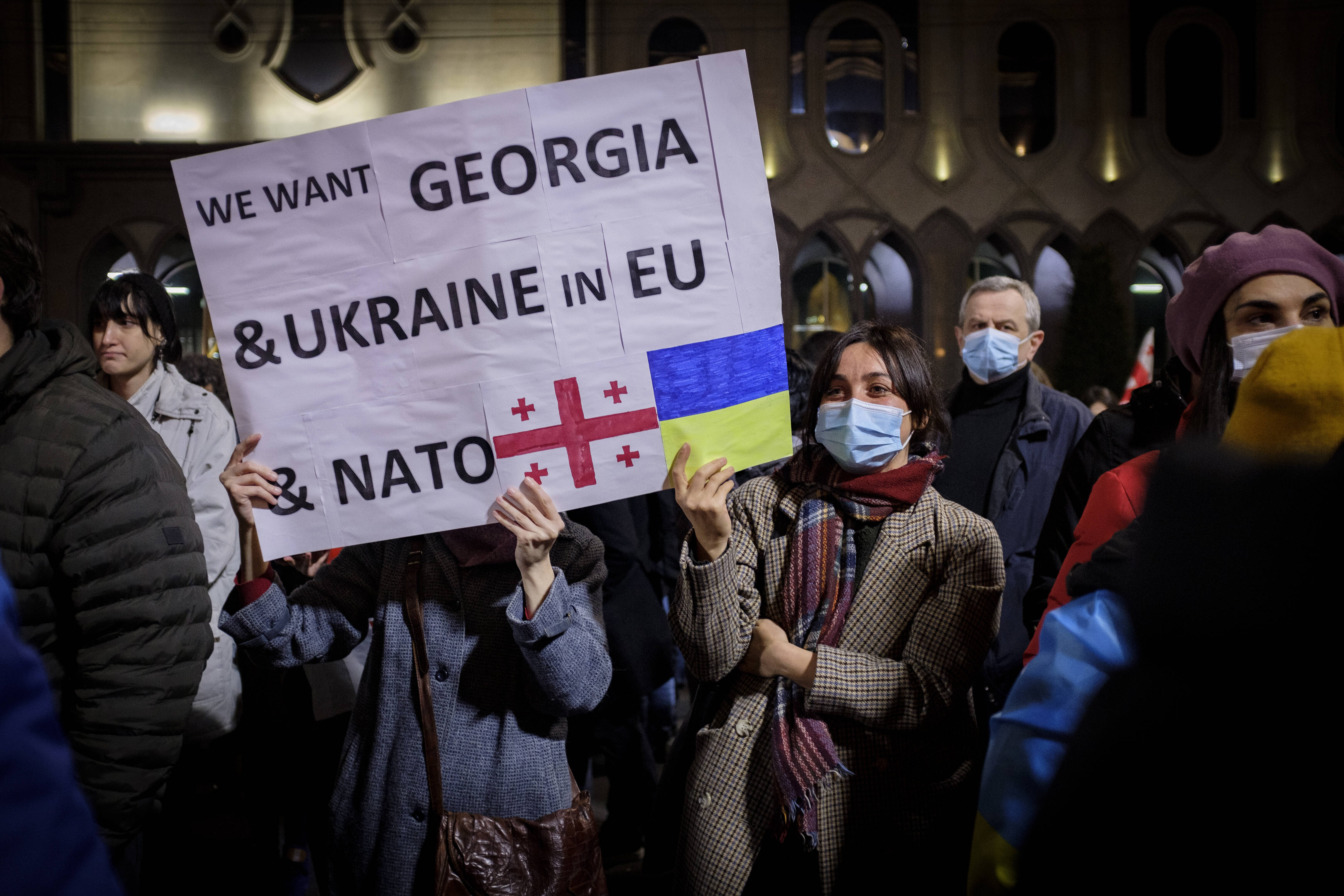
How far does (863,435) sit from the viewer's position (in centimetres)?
245

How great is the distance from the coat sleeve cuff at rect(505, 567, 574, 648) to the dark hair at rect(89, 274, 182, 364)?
91.0 inches

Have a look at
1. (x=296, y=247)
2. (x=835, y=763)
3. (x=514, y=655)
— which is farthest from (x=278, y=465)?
(x=835, y=763)

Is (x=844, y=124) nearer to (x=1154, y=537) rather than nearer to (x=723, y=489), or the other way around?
(x=723, y=489)

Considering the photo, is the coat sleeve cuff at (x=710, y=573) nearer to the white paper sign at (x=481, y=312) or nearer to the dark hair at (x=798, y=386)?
the white paper sign at (x=481, y=312)

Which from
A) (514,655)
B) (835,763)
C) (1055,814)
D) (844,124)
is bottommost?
(835,763)

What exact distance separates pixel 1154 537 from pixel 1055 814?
28 centimetres

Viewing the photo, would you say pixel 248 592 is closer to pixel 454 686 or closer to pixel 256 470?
pixel 256 470

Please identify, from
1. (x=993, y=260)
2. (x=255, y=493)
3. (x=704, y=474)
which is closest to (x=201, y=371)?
(x=255, y=493)

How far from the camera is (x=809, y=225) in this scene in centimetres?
1498

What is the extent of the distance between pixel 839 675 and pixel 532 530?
0.75 meters

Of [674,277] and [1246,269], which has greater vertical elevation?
[674,277]

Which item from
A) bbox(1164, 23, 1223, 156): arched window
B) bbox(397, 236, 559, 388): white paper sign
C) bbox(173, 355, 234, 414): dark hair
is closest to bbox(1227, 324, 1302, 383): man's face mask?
bbox(397, 236, 559, 388): white paper sign

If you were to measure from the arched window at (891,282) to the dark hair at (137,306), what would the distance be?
41.5 feet

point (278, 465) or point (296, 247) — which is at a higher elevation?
point (296, 247)
